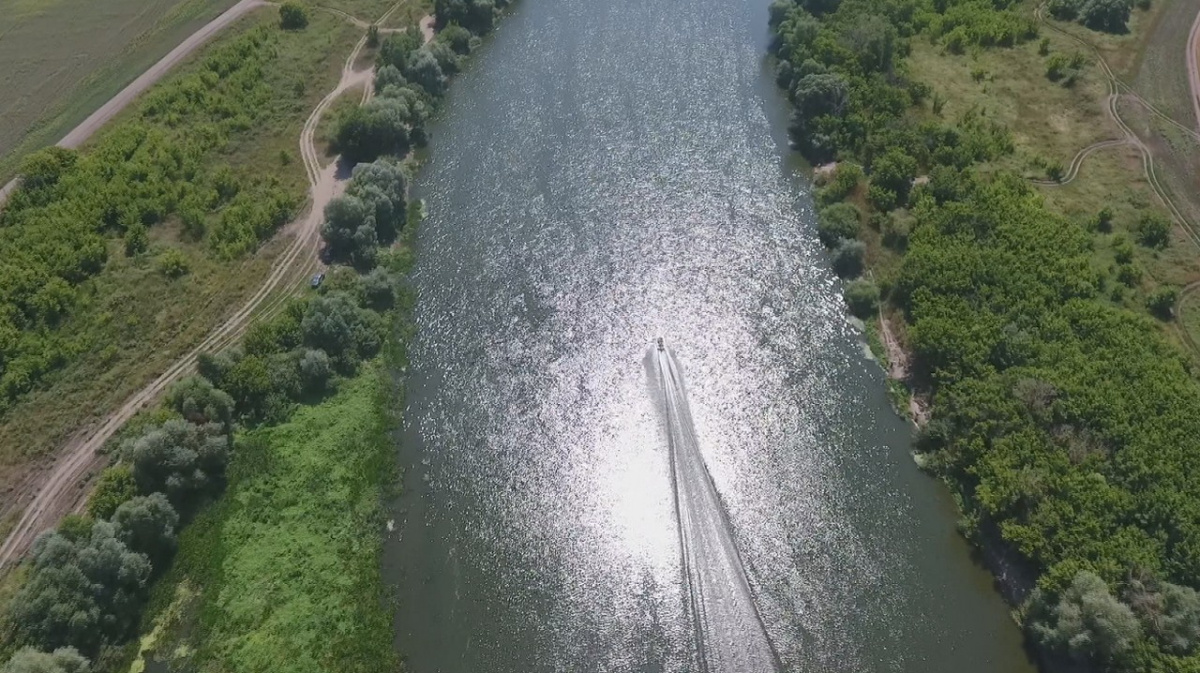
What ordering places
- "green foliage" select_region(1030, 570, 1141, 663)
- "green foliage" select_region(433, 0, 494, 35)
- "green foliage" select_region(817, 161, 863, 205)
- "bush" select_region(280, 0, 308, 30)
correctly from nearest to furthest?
→ "green foliage" select_region(1030, 570, 1141, 663), "green foliage" select_region(817, 161, 863, 205), "green foliage" select_region(433, 0, 494, 35), "bush" select_region(280, 0, 308, 30)

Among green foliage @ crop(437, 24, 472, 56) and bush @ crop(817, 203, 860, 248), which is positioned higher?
green foliage @ crop(437, 24, 472, 56)

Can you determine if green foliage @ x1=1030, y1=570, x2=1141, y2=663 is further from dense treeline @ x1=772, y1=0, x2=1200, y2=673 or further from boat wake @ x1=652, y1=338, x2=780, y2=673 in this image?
boat wake @ x1=652, y1=338, x2=780, y2=673

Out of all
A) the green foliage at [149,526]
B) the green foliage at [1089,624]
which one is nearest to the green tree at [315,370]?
the green foliage at [149,526]

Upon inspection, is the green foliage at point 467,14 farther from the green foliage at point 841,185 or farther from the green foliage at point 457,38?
the green foliage at point 841,185

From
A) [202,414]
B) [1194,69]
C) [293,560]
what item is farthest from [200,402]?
[1194,69]

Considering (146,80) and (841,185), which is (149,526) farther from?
(841,185)

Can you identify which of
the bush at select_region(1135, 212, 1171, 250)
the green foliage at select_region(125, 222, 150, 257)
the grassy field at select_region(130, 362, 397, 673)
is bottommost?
the grassy field at select_region(130, 362, 397, 673)

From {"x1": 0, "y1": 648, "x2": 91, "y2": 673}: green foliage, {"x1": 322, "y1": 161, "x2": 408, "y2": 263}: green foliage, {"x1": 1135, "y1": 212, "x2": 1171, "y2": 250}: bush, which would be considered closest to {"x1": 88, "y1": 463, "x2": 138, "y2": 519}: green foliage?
{"x1": 0, "y1": 648, "x2": 91, "y2": 673}: green foliage

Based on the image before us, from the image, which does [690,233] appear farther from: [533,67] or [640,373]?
[533,67]
